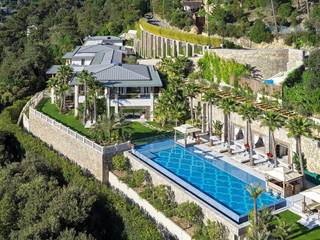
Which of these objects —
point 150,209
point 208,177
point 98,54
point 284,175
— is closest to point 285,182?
point 284,175

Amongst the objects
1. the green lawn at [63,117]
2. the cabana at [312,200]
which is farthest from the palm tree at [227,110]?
the green lawn at [63,117]

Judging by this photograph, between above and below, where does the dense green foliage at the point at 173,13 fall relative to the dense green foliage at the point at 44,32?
above

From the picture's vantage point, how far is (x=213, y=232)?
72.1 ft

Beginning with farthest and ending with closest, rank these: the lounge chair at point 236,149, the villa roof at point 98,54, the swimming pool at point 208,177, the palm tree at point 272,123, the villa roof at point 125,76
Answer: the villa roof at point 98,54, the villa roof at point 125,76, the lounge chair at point 236,149, the palm tree at point 272,123, the swimming pool at point 208,177

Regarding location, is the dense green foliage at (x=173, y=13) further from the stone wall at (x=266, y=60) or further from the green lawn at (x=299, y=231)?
the green lawn at (x=299, y=231)

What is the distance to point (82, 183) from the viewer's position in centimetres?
2994

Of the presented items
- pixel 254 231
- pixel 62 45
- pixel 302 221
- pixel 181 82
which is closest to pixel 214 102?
pixel 181 82

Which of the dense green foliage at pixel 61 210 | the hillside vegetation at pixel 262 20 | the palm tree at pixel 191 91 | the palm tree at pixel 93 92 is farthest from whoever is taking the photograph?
the hillside vegetation at pixel 262 20

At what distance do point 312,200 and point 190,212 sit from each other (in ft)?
21.3

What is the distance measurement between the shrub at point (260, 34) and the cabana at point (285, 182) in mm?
26074

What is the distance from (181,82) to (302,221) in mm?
20181

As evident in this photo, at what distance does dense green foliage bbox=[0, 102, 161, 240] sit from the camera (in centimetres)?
2369

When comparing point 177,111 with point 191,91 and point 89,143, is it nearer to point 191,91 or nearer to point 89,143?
point 191,91

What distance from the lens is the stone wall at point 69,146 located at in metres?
32.2
